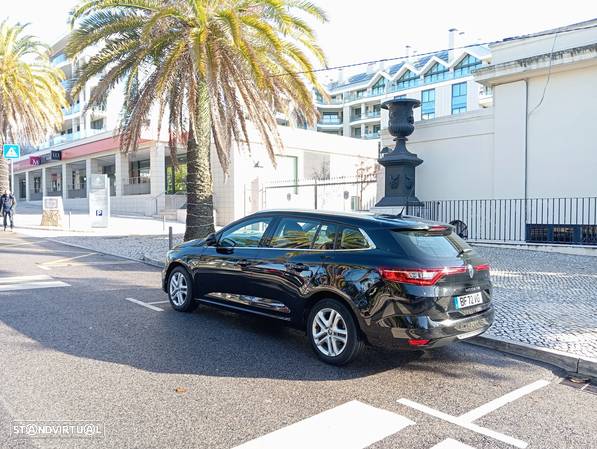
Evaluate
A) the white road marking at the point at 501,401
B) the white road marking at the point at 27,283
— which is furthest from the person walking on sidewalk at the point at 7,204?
the white road marking at the point at 501,401

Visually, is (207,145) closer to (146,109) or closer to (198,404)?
(146,109)

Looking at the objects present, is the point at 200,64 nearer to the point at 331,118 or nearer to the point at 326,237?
the point at 326,237

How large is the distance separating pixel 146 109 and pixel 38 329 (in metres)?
7.65

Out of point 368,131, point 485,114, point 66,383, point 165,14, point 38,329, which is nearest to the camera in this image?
point 66,383

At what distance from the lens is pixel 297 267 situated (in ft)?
17.1

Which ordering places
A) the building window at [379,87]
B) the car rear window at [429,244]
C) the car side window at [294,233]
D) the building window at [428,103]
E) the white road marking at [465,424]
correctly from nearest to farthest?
the white road marking at [465,424] → the car rear window at [429,244] → the car side window at [294,233] → the building window at [428,103] → the building window at [379,87]

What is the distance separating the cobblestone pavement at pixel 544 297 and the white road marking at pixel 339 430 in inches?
103

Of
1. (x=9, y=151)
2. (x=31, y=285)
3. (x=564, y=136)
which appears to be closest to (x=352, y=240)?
(x=31, y=285)

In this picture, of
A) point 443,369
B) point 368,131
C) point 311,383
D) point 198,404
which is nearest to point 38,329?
point 198,404

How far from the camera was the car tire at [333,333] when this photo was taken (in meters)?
4.69

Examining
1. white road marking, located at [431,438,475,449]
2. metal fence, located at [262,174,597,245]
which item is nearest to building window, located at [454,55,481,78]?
metal fence, located at [262,174,597,245]

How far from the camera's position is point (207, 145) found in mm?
13102

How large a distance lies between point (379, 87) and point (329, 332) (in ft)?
234

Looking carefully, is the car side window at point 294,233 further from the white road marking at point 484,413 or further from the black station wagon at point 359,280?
the white road marking at point 484,413
